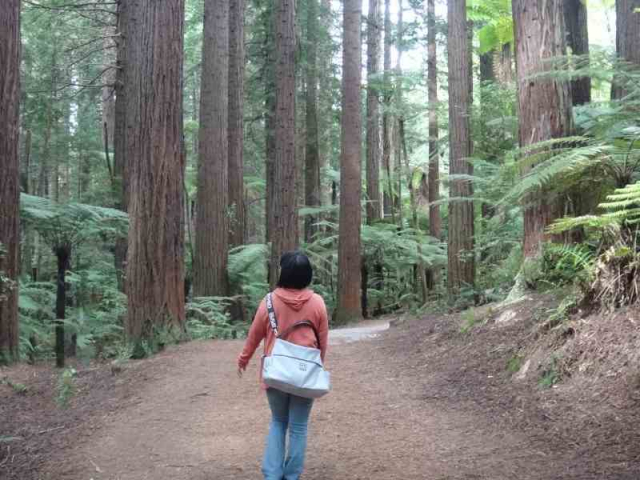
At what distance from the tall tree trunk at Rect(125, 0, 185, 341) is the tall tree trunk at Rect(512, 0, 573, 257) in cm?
468

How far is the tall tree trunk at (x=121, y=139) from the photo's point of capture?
14.1 meters

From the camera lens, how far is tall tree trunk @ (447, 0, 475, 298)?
12.4m

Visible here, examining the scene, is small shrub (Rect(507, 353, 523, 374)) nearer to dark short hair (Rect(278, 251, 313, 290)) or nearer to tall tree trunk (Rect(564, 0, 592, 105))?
dark short hair (Rect(278, 251, 313, 290))

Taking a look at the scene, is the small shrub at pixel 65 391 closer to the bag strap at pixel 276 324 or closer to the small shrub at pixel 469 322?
the bag strap at pixel 276 324

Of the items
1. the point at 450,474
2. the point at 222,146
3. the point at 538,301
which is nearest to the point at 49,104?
the point at 222,146

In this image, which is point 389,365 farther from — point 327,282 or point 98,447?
point 327,282

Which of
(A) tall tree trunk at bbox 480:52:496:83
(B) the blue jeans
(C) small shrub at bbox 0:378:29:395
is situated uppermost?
(A) tall tree trunk at bbox 480:52:496:83

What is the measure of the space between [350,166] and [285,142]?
2.44 meters

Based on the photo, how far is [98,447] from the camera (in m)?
5.18

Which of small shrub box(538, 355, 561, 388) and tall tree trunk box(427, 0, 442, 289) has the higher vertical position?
tall tree trunk box(427, 0, 442, 289)

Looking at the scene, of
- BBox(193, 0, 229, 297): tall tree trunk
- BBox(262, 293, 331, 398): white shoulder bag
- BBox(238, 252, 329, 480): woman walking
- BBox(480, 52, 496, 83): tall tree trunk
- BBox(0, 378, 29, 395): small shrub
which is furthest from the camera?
BBox(480, 52, 496, 83): tall tree trunk

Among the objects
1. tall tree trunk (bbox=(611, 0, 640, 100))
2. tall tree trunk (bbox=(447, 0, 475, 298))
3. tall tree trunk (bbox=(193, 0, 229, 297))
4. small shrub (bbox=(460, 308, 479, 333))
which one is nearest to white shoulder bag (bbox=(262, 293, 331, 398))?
small shrub (bbox=(460, 308, 479, 333))

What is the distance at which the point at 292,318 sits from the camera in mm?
4047

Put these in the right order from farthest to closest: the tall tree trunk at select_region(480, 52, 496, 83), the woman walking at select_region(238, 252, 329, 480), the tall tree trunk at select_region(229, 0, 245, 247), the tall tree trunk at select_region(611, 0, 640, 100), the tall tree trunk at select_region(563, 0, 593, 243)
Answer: the tall tree trunk at select_region(480, 52, 496, 83) < the tall tree trunk at select_region(229, 0, 245, 247) < the tall tree trunk at select_region(611, 0, 640, 100) < the tall tree trunk at select_region(563, 0, 593, 243) < the woman walking at select_region(238, 252, 329, 480)
